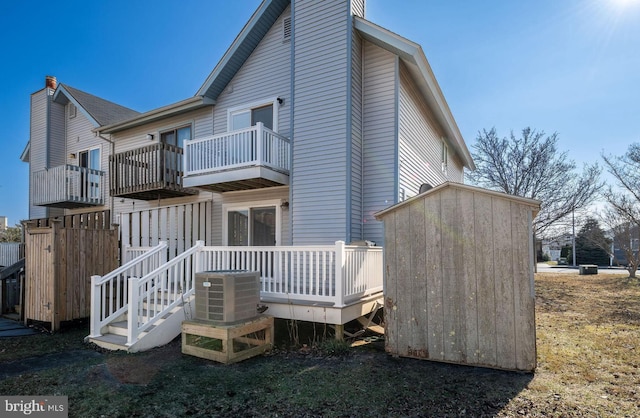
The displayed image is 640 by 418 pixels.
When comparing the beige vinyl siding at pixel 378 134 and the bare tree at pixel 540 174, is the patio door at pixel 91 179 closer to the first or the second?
the beige vinyl siding at pixel 378 134

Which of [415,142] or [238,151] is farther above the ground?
[415,142]

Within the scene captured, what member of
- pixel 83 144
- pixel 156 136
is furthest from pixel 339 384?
pixel 83 144

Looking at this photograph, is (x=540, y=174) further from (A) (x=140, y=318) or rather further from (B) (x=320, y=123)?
(A) (x=140, y=318)

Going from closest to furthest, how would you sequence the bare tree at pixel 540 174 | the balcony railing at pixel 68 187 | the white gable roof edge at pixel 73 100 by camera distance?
1. the balcony railing at pixel 68 187
2. the white gable roof edge at pixel 73 100
3. the bare tree at pixel 540 174

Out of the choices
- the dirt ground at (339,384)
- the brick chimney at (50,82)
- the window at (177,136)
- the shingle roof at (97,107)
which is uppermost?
the brick chimney at (50,82)

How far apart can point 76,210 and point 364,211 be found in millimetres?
12271

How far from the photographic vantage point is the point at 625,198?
62.9ft

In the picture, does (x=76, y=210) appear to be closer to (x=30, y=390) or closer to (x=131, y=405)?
(x=30, y=390)

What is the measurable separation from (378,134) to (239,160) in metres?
3.51

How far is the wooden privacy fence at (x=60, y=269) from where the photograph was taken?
7.29 metres

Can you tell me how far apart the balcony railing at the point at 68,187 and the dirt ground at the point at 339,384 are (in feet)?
25.8

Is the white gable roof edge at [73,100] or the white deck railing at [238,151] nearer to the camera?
the white deck railing at [238,151]

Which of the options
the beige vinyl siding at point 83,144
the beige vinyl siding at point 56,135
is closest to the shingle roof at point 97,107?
the beige vinyl siding at point 83,144

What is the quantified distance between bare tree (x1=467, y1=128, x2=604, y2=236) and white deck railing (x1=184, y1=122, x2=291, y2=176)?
655 inches
